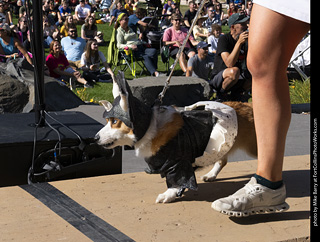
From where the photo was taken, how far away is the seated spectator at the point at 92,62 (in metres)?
11.9

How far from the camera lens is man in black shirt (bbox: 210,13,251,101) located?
779cm

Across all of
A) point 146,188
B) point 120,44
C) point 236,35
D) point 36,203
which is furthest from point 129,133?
point 120,44

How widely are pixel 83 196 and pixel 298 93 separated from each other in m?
6.28

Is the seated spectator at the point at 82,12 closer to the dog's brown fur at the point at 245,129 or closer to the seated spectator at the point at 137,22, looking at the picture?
the seated spectator at the point at 137,22

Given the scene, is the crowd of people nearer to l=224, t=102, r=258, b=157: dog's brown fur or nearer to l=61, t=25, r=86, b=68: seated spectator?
l=61, t=25, r=86, b=68: seated spectator

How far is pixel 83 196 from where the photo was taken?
322 cm

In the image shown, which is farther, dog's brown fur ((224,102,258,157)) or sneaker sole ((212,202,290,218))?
dog's brown fur ((224,102,258,157))

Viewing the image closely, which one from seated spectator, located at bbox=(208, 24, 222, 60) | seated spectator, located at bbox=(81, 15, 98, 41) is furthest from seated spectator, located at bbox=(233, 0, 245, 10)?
seated spectator, located at bbox=(81, 15, 98, 41)

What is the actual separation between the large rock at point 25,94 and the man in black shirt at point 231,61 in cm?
206

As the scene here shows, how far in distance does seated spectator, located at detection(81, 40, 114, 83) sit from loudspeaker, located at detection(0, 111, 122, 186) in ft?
25.9

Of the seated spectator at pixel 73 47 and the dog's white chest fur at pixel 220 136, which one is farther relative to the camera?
the seated spectator at pixel 73 47

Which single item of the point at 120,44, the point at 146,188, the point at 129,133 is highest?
the point at 129,133

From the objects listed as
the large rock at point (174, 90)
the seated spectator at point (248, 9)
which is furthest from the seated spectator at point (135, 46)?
the seated spectator at point (248, 9)
